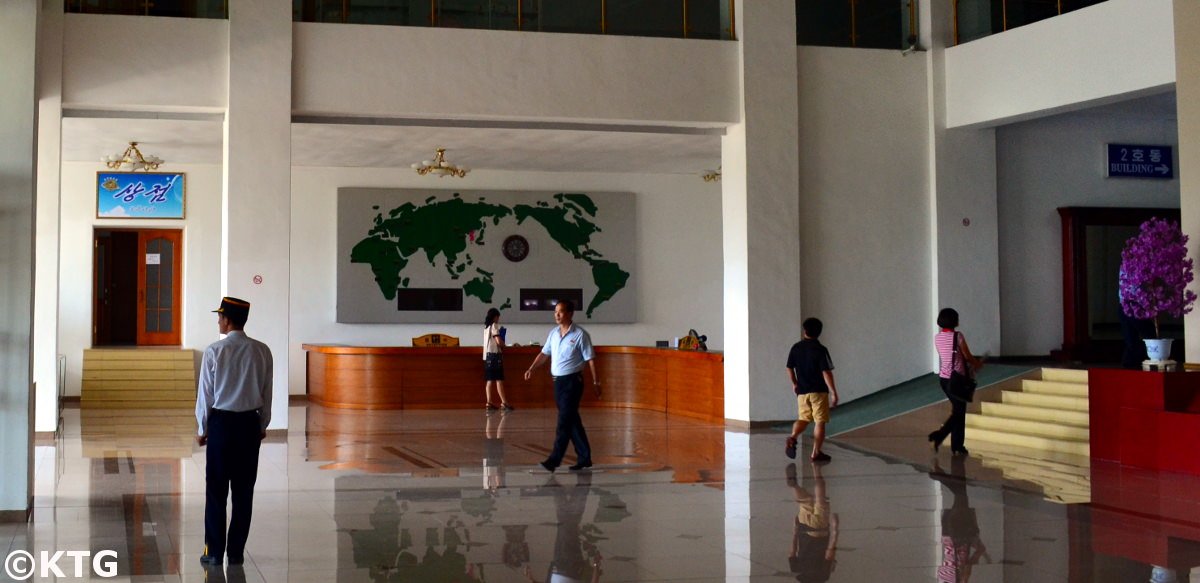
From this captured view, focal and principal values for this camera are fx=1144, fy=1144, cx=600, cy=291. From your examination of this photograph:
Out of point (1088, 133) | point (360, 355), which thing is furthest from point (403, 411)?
point (1088, 133)

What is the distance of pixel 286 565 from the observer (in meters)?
5.94

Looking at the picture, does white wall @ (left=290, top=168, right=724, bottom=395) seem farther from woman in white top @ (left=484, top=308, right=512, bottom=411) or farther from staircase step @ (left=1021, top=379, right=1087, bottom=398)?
staircase step @ (left=1021, top=379, right=1087, bottom=398)

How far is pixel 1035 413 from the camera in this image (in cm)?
1168

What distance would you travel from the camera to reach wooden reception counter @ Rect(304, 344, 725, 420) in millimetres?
16656

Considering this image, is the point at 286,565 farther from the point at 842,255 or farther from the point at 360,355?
the point at 360,355

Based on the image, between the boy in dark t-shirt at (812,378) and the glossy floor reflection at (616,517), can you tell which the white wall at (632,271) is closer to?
the glossy floor reflection at (616,517)

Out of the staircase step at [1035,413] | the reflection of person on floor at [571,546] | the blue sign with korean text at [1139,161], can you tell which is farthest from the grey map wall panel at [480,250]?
the reflection of person on floor at [571,546]

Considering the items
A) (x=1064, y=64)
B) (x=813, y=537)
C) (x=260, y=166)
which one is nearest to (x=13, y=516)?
(x=813, y=537)

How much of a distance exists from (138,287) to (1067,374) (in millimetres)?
14295

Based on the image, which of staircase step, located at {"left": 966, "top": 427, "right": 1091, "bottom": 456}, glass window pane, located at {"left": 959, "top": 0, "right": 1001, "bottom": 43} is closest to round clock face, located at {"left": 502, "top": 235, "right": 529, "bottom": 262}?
glass window pane, located at {"left": 959, "top": 0, "right": 1001, "bottom": 43}

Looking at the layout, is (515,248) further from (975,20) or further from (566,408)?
(566,408)

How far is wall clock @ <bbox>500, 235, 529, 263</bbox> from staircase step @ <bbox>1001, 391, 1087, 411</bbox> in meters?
9.09

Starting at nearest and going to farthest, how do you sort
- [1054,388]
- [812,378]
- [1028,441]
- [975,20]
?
[812,378], [1028,441], [1054,388], [975,20]

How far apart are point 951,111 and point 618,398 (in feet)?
20.9
